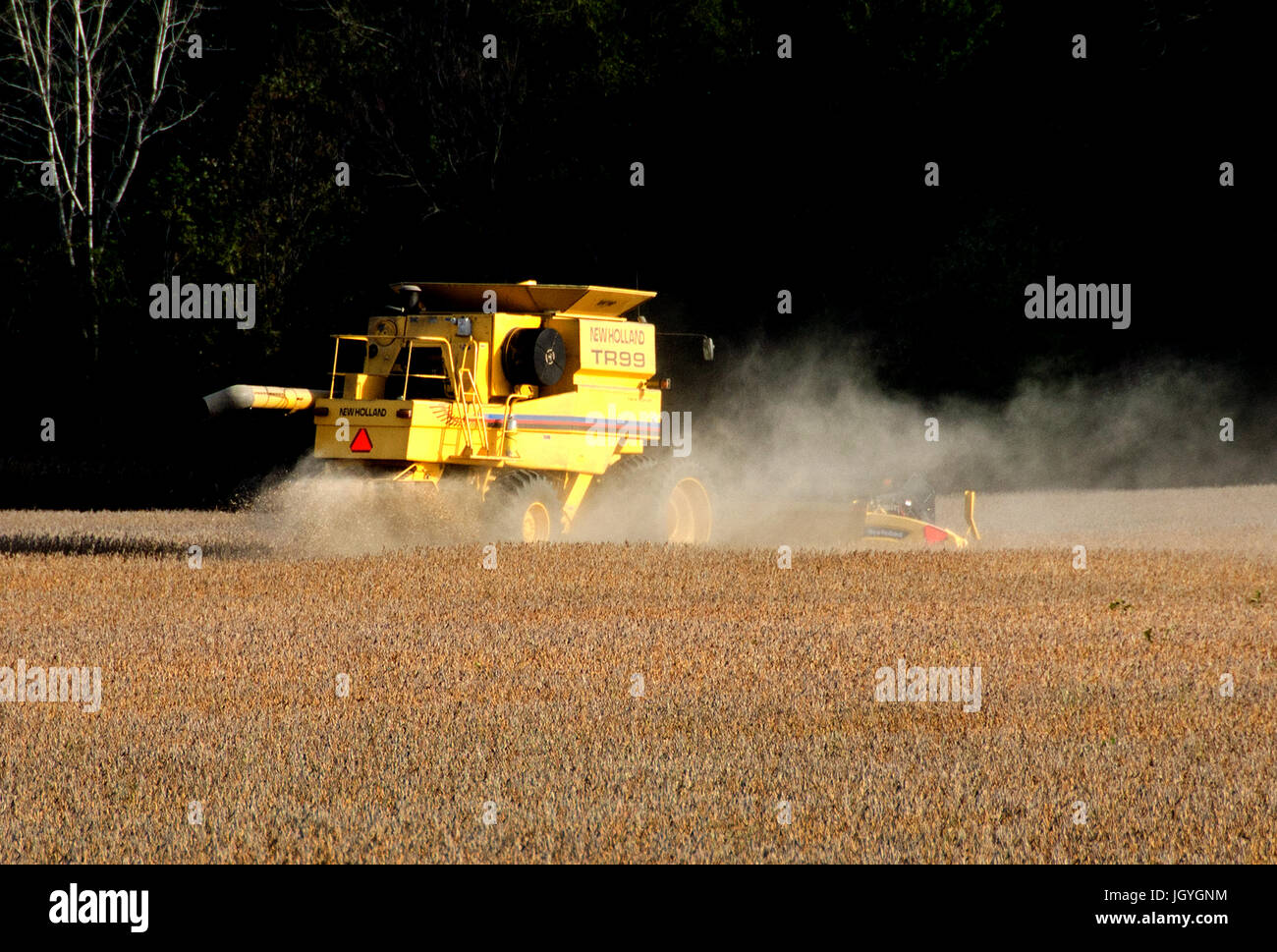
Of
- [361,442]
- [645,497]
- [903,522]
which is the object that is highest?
[361,442]

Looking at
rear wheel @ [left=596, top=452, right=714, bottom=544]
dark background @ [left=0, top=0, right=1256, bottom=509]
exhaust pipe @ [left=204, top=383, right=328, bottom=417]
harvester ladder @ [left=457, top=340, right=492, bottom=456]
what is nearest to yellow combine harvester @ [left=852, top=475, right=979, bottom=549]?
rear wheel @ [left=596, top=452, right=714, bottom=544]

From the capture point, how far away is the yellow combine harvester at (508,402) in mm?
16984

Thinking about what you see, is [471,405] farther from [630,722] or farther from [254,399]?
[630,722]

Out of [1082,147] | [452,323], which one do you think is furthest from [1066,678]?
[1082,147]

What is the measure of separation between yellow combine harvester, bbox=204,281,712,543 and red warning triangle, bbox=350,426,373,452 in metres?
0.02

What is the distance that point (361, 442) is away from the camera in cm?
1691

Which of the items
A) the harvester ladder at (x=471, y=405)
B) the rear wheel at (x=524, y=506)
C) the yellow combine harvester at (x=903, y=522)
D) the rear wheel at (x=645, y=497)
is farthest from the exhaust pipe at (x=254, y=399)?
the yellow combine harvester at (x=903, y=522)

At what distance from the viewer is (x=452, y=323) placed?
17.7 meters

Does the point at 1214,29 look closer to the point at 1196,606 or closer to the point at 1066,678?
the point at 1196,606

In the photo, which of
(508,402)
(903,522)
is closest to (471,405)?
(508,402)

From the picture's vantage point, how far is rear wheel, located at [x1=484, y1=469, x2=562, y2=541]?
17.6 m

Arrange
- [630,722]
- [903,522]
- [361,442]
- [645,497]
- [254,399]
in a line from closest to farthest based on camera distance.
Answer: [630,722], [254,399], [361,442], [903,522], [645,497]

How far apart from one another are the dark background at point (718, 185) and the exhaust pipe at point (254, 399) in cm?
1611

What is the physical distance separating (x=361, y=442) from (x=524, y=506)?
6.40 feet
